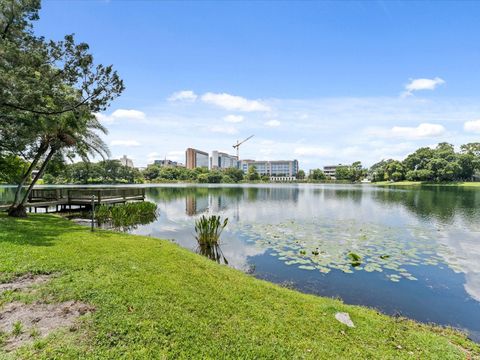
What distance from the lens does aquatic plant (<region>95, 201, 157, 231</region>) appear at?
18672 millimetres

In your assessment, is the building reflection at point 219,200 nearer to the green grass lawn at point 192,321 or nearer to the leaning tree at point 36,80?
the leaning tree at point 36,80

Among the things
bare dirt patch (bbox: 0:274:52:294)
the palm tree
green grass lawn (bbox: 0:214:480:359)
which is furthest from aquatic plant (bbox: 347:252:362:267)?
the palm tree

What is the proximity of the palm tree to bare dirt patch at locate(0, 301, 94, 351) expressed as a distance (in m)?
8.82

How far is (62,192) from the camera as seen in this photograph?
2325 cm

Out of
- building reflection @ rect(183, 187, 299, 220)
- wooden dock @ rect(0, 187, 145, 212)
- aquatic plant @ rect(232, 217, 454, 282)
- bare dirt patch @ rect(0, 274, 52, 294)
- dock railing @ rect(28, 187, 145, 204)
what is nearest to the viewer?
bare dirt patch @ rect(0, 274, 52, 294)

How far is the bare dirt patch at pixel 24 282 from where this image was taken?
207 inches

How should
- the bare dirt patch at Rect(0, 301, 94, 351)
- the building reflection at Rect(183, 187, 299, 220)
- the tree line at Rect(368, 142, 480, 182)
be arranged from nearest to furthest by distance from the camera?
the bare dirt patch at Rect(0, 301, 94, 351)
the building reflection at Rect(183, 187, 299, 220)
the tree line at Rect(368, 142, 480, 182)

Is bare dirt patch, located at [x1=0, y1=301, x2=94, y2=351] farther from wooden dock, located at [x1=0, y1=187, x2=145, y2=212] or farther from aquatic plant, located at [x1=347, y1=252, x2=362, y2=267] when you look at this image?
wooden dock, located at [x1=0, y1=187, x2=145, y2=212]

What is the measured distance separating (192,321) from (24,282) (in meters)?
3.95

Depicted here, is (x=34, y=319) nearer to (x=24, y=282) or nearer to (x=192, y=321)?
(x=24, y=282)

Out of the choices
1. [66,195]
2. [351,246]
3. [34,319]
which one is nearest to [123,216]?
[66,195]

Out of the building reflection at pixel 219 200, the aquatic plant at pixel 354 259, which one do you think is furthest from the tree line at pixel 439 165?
the aquatic plant at pixel 354 259

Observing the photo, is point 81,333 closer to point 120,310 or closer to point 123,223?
point 120,310

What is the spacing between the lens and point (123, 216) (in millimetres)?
19062
